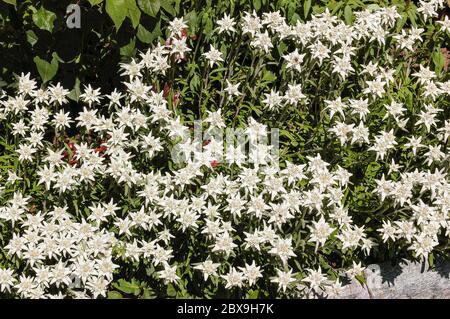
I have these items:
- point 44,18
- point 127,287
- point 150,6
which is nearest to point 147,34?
point 150,6

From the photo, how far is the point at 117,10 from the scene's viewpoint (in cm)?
375

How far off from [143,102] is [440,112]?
76.6 inches

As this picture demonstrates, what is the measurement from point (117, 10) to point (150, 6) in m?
0.32

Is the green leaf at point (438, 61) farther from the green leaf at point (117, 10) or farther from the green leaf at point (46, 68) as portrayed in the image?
the green leaf at point (46, 68)

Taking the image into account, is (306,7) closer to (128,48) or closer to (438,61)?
(438,61)

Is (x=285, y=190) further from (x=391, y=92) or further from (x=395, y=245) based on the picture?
(x=391, y=92)

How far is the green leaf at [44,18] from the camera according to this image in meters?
4.07

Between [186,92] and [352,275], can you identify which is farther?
[186,92]

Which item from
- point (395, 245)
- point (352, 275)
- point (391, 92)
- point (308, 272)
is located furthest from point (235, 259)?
point (391, 92)

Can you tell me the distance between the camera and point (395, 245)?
4.14 meters

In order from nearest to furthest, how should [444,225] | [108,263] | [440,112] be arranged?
1. [108,263]
2. [444,225]
3. [440,112]

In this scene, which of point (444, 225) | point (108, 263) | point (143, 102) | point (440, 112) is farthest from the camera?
point (440, 112)

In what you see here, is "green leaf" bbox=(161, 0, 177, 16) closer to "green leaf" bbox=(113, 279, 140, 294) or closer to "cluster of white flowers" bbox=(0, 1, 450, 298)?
"cluster of white flowers" bbox=(0, 1, 450, 298)

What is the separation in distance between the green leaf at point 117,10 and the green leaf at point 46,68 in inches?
27.4
